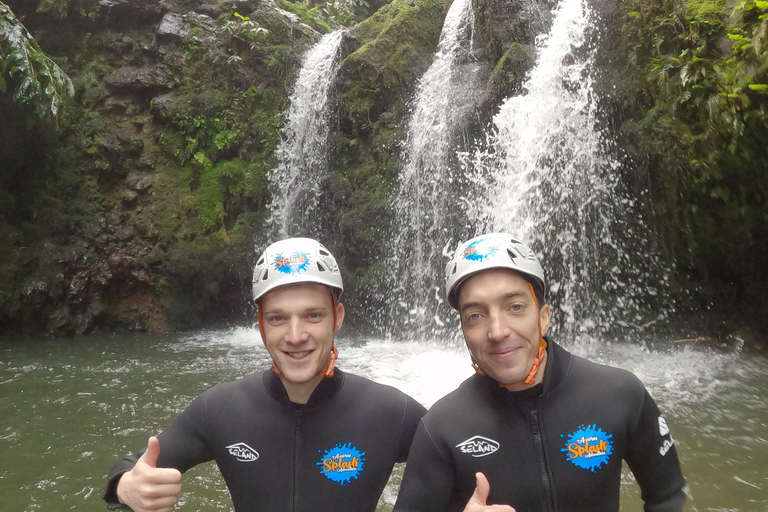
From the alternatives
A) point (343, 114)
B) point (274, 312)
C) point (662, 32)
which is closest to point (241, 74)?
point (343, 114)

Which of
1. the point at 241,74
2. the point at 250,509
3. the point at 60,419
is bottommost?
the point at 60,419

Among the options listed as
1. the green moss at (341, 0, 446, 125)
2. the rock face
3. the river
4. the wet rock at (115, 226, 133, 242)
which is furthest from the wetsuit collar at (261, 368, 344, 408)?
the wet rock at (115, 226, 133, 242)

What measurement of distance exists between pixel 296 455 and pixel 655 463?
1.23 meters

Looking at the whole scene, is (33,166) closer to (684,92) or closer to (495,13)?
(495,13)

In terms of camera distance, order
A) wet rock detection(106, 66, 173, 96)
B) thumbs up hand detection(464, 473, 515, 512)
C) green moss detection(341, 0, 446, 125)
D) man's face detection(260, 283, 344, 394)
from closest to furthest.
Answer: thumbs up hand detection(464, 473, 515, 512) → man's face detection(260, 283, 344, 394) → green moss detection(341, 0, 446, 125) → wet rock detection(106, 66, 173, 96)

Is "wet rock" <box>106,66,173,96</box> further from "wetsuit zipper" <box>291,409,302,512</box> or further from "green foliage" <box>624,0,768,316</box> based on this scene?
"wetsuit zipper" <box>291,409,302,512</box>

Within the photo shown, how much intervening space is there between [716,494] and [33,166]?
12399mm

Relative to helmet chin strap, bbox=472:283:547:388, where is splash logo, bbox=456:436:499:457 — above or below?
below

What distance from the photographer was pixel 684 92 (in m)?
6.83

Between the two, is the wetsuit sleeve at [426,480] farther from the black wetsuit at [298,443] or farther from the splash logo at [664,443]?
the splash logo at [664,443]

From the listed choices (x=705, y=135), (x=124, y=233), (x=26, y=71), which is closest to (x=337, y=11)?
(x=124, y=233)

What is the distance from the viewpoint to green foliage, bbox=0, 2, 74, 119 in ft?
27.3

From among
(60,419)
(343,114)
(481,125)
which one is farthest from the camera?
(343,114)

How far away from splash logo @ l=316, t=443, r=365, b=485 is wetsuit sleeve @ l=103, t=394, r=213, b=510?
1.56ft
